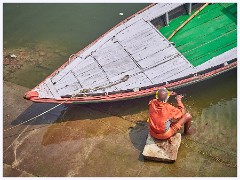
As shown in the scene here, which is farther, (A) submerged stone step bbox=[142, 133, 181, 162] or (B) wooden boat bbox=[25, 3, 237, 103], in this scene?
(B) wooden boat bbox=[25, 3, 237, 103]

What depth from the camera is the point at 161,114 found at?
906cm

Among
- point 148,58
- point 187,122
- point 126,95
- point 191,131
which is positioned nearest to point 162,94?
point 187,122

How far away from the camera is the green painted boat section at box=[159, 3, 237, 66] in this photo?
1177 centimetres

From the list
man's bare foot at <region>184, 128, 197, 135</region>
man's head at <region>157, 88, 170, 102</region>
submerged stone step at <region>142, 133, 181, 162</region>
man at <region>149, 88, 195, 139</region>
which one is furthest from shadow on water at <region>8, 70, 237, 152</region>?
man's head at <region>157, 88, 170, 102</region>

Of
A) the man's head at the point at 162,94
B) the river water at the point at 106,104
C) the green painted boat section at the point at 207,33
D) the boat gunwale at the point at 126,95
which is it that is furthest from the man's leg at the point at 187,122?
the green painted boat section at the point at 207,33

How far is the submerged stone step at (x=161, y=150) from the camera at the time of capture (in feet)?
31.5

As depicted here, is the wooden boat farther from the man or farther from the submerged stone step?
the submerged stone step

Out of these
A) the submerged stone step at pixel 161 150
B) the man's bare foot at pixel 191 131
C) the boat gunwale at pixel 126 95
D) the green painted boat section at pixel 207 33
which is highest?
the green painted boat section at pixel 207 33

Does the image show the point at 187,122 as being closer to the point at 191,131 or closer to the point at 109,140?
the point at 191,131

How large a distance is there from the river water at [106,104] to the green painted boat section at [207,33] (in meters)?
0.98

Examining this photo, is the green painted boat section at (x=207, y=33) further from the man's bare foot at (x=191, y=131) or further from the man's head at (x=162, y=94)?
the man's head at (x=162, y=94)

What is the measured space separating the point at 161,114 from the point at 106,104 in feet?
9.49

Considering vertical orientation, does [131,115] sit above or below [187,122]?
below

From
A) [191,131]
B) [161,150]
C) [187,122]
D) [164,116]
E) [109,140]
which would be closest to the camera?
[164,116]
